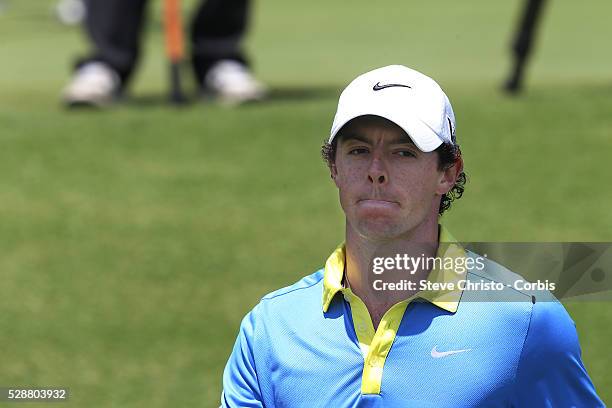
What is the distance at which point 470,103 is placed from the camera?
1041cm

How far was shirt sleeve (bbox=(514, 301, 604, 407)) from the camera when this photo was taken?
10.8 ft

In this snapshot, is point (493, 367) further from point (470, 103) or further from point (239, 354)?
point (470, 103)

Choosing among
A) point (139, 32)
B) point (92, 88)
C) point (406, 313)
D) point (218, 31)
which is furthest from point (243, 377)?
point (218, 31)

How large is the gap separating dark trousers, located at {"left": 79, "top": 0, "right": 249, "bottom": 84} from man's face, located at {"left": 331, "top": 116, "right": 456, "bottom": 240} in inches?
Result: 307

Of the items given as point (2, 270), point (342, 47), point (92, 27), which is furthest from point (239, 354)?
point (342, 47)

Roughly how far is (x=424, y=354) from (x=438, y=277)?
0.20 metres

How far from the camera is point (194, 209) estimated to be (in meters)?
8.87

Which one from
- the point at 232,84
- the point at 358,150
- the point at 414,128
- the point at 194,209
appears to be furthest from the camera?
the point at 232,84

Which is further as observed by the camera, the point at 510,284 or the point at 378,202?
the point at 510,284

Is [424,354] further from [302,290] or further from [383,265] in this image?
[302,290]

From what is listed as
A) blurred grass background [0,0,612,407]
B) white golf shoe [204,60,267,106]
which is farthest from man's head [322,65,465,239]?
white golf shoe [204,60,267,106]

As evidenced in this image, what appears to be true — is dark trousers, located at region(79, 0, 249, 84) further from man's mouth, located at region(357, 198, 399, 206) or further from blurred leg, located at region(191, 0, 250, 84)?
man's mouth, located at region(357, 198, 399, 206)

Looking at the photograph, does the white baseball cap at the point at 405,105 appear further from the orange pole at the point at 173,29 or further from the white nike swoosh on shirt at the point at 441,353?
the orange pole at the point at 173,29

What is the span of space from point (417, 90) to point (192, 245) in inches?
204
